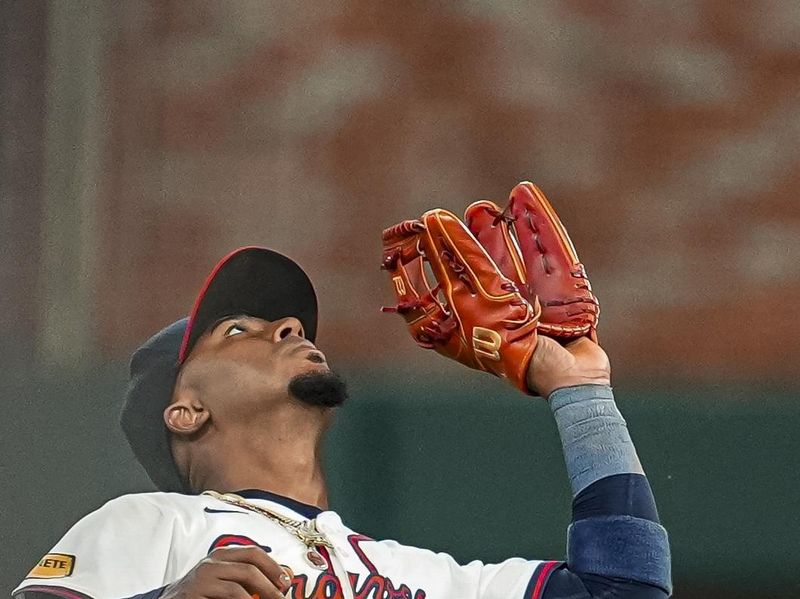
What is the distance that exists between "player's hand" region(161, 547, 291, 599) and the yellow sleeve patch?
0.08 metres

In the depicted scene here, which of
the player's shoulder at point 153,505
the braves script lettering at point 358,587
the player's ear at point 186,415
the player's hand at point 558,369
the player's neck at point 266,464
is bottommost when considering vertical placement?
the braves script lettering at point 358,587

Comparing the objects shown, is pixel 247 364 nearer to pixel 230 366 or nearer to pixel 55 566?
pixel 230 366

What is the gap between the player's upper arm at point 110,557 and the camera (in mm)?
887

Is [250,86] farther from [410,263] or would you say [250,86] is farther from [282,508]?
[282,508]

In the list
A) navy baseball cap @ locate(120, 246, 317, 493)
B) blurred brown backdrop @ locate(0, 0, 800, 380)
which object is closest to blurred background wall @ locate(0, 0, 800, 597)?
blurred brown backdrop @ locate(0, 0, 800, 380)

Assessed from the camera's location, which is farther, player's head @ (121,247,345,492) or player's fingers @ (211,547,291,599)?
player's head @ (121,247,345,492)

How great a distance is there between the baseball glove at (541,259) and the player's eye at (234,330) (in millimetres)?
192

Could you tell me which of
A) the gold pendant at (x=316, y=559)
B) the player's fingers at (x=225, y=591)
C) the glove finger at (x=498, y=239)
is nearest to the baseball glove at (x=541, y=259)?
the glove finger at (x=498, y=239)

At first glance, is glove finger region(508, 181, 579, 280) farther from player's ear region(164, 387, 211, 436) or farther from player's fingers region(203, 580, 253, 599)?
player's fingers region(203, 580, 253, 599)

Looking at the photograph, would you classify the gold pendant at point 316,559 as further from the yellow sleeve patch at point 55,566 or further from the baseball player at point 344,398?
the yellow sleeve patch at point 55,566

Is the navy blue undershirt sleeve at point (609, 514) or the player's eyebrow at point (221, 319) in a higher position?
the player's eyebrow at point (221, 319)

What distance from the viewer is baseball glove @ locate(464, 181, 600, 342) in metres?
1.07

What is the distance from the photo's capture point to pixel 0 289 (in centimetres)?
152

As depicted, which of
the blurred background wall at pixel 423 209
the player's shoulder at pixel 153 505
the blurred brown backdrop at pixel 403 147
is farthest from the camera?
the blurred brown backdrop at pixel 403 147
